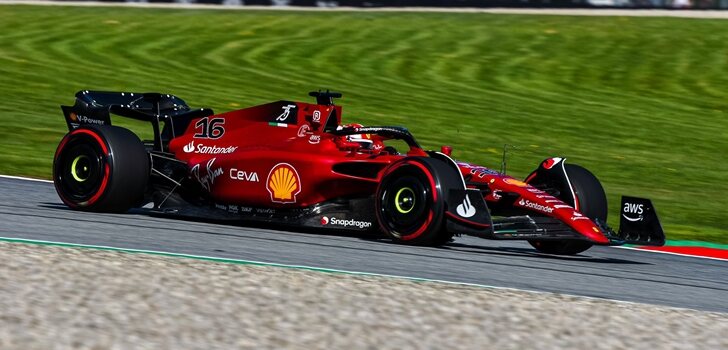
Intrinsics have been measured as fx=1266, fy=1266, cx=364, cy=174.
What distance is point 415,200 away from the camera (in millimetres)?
9578

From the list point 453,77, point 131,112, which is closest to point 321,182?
point 131,112

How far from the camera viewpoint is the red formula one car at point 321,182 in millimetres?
9547

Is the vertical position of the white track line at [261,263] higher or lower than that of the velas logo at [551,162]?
lower

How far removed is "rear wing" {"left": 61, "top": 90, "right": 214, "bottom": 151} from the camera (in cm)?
1152

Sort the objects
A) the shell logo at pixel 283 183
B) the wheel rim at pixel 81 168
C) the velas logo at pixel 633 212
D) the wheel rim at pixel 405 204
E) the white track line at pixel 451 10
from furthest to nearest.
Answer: the white track line at pixel 451 10
the wheel rim at pixel 81 168
the shell logo at pixel 283 183
the velas logo at pixel 633 212
the wheel rim at pixel 405 204

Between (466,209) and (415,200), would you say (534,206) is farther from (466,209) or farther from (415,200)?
(415,200)

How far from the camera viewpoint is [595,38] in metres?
30.6

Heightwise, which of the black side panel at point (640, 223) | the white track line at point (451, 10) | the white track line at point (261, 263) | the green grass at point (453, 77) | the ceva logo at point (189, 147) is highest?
the white track line at point (451, 10)

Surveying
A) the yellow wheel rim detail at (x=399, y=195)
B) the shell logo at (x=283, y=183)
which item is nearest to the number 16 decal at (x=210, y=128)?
the shell logo at (x=283, y=183)

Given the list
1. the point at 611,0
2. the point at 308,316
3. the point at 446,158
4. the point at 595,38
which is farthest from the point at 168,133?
the point at 611,0

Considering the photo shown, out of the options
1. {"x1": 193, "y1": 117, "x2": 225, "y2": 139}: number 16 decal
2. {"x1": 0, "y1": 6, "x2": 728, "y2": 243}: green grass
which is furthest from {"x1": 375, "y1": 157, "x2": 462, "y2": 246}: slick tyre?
{"x1": 0, "y1": 6, "x2": 728, "y2": 243}: green grass

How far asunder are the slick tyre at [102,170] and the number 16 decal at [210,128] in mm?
661

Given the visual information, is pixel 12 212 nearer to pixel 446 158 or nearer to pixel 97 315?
pixel 446 158

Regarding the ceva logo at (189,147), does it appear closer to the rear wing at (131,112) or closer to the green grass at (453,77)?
the rear wing at (131,112)
